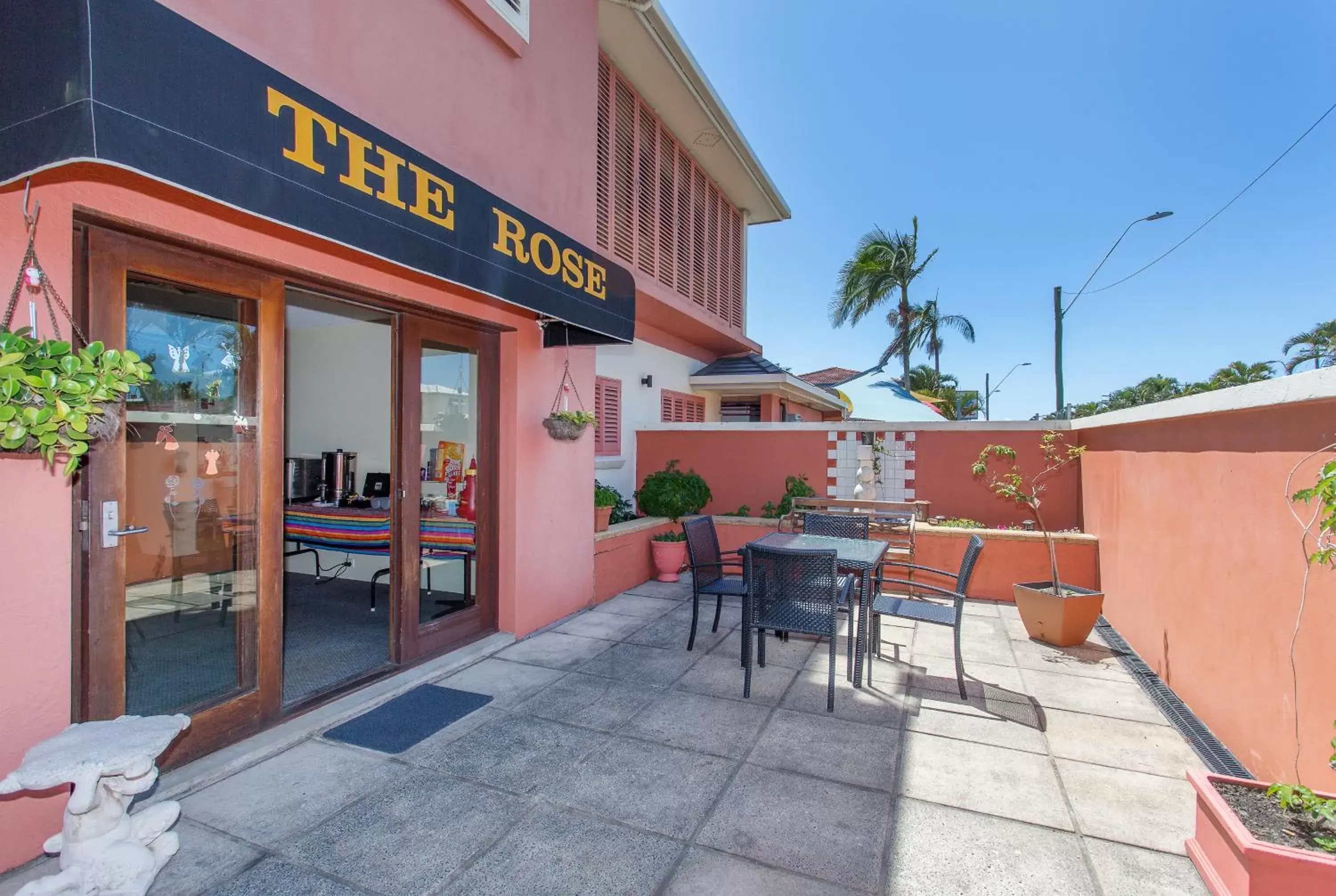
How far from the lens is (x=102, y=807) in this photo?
2053 mm

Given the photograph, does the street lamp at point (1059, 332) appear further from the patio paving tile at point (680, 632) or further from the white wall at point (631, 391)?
the patio paving tile at point (680, 632)

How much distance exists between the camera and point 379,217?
290 centimetres

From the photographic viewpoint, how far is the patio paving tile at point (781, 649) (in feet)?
15.4

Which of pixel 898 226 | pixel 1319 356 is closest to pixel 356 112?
pixel 898 226

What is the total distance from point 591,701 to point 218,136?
3.44 meters

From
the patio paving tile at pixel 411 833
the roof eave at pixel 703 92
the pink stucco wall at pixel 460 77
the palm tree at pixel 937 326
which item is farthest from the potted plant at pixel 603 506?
the palm tree at pixel 937 326

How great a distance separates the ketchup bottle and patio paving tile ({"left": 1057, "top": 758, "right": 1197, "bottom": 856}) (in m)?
4.31

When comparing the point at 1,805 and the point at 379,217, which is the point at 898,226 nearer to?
the point at 379,217

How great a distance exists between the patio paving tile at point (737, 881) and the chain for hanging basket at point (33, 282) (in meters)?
3.11

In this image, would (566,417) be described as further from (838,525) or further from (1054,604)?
(1054,604)

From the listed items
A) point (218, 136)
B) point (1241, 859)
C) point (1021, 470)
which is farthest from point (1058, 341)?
point (218, 136)

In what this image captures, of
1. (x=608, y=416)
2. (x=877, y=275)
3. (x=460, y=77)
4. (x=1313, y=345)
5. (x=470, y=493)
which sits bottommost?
(x=470, y=493)

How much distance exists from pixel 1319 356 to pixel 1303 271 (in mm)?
19230

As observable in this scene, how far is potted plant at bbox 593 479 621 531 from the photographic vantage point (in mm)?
6656
